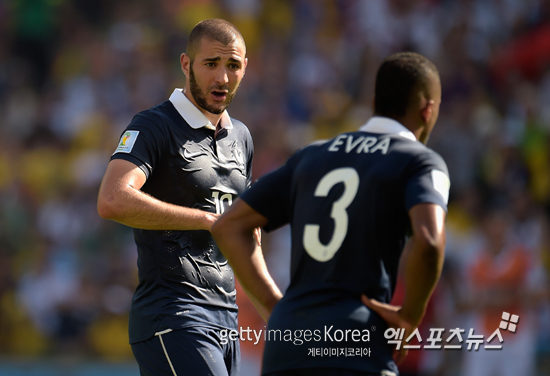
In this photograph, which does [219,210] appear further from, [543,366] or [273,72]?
[273,72]

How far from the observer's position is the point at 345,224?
295cm

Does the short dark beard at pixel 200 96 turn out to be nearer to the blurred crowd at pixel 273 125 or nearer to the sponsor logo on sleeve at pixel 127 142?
the sponsor logo on sleeve at pixel 127 142

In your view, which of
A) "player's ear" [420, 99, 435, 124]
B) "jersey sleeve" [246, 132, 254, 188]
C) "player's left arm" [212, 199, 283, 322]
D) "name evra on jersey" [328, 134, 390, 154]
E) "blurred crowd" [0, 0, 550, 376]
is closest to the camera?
"name evra on jersey" [328, 134, 390, 154]

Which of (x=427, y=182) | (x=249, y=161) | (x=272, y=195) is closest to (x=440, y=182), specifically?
(x=427, y=182)

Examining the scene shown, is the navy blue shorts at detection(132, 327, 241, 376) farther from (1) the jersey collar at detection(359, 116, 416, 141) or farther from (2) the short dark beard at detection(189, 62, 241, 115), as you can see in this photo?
(1) the jersey collar at detection(359, 116, 416, 141)

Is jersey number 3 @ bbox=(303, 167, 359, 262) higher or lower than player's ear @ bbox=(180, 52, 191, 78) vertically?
lower

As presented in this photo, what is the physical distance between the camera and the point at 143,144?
4.07 m

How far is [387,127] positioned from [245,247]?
80 centimetres

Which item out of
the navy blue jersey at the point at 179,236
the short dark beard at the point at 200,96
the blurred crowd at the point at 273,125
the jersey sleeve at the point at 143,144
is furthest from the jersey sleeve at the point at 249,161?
the blurred crowd at the point at 273,125

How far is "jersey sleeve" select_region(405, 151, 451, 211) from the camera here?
9.20 feet

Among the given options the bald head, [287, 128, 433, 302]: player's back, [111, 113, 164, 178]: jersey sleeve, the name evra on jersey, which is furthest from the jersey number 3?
the bald head

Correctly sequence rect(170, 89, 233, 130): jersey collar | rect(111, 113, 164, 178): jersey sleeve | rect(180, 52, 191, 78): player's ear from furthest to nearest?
rect(180, 52, 191, 78): player's ear < rect(170, 89, 233, 130): jersey collar < rect(111, 113, 164, 178): jersey sleeve

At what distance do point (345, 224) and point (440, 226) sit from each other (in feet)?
1.25

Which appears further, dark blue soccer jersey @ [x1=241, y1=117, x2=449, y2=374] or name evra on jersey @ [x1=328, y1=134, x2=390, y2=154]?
name evra on jersey @ [x1=328, y1=134, x2=390, y2=154]
